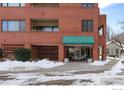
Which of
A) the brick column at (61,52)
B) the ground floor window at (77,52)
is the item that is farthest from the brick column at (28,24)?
the ground floor window at (77,52)

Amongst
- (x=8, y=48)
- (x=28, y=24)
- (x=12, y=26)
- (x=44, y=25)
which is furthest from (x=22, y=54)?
(x=44, y=25)

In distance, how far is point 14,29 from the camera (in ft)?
127

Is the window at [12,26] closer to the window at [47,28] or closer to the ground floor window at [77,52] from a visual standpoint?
the window at [47,28]

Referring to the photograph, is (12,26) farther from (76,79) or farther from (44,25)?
(76,79)

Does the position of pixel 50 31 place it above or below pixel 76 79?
above

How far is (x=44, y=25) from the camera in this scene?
40.8 metres

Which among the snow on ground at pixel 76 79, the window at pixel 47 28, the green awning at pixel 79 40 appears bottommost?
the snow on ground at pixel 76 79

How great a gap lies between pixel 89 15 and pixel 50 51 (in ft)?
24.0

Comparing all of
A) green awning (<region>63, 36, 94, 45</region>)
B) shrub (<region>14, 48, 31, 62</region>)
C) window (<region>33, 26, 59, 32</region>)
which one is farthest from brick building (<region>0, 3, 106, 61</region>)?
shrub (<region>14, 48, 31, 62</region>)

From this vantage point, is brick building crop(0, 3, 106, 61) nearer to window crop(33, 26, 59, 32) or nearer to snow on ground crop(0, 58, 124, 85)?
window crop(33, 26, 59, 32)

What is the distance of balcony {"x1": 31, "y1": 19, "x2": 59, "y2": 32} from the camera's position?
1588 inches

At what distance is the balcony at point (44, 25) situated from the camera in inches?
1588
